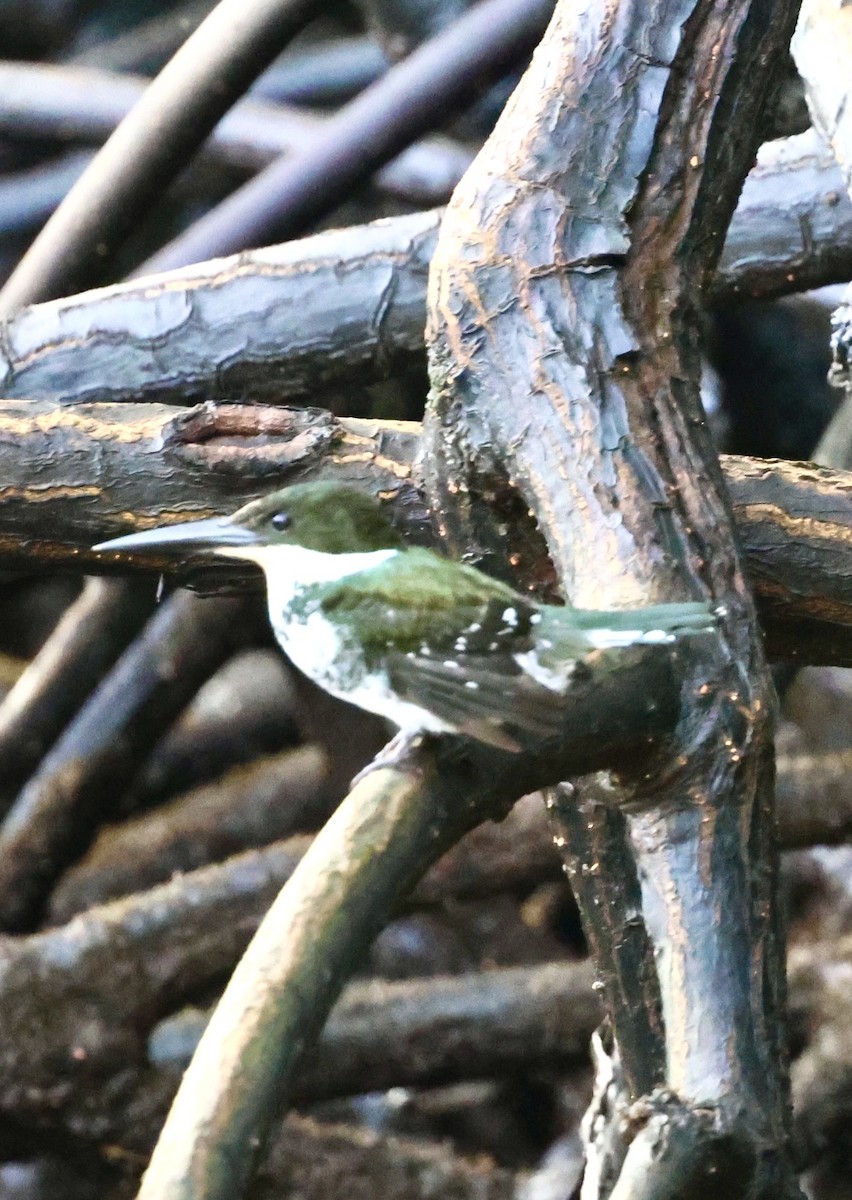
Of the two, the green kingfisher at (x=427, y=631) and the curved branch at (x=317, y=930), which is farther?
the green kingfisher at (x=427, y=631)

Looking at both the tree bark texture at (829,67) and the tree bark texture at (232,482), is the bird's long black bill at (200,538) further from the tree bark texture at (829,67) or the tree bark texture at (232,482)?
the tree bark texture at (829,67)

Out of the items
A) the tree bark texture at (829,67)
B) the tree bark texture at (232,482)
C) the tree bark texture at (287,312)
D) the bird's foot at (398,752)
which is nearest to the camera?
the bird's foot at (398,752)

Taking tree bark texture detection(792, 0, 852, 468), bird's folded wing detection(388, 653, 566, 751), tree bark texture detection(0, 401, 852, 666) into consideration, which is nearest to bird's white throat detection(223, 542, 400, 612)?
bird's folded wing detection(388, 653, 566, 751)

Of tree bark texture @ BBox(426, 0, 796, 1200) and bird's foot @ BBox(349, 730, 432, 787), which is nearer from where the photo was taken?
bird's foot @ BBox(349, 730, 432, 787)

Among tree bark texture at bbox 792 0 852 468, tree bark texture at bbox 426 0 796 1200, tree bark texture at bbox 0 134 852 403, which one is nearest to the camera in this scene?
tree bark texture at bbox 426 0 796 1200

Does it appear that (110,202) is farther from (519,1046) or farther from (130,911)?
(519,1046)

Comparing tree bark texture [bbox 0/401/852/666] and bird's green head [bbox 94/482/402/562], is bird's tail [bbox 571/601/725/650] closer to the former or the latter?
bird's green head [bbox 94/482/402/562]

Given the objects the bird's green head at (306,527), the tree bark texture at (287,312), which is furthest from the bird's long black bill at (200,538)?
the tree bark texture at (287,312)

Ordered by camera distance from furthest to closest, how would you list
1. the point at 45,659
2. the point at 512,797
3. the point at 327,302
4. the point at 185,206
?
the point at 185,206 → the point at 45,659 → the point at 327,302 → the point at 512,797

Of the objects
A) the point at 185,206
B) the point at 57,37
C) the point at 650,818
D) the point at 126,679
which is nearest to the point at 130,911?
the point at 126,679
